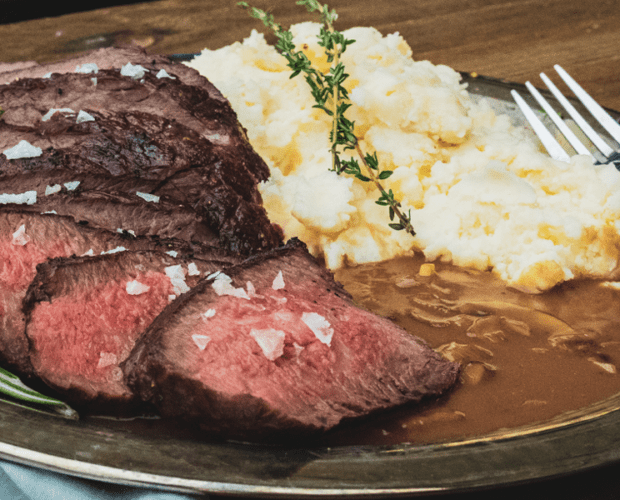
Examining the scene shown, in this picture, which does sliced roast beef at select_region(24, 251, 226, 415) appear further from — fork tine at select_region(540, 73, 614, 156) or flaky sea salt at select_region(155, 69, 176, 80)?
fork tine at select_region(540, 73, 614, 156)

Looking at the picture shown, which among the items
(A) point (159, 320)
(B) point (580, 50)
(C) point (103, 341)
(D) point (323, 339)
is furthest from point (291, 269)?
(B) point (580, 50)

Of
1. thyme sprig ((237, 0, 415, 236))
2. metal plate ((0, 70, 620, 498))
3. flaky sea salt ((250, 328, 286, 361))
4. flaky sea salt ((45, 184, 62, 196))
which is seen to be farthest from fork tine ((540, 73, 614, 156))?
flaky sea salt ((45, 184, 62, 196))

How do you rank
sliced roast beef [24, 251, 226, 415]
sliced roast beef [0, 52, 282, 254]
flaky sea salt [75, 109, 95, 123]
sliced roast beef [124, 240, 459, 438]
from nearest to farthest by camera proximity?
sliced roast beef [124, 240, 459, 438], sliced roast beef [24, 251, 226, 415], sliced roast beef [0, 52, 282, 254], flaky sea salt [75, 109, 95, 123]

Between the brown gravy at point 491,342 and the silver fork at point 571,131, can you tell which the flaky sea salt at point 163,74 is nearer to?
the brown gravy at point 491,342

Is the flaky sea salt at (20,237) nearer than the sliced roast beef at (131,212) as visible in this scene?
Yes

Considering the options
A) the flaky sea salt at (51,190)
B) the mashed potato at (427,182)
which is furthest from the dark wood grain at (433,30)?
the flaky sea salt at (51,190)

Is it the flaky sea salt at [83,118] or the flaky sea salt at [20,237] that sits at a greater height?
the flaky sea salt at [83,118]
